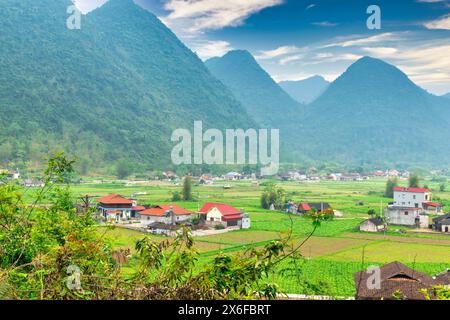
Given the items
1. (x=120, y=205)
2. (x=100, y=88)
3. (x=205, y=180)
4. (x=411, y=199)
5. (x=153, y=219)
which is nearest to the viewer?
(x=153, y=219)

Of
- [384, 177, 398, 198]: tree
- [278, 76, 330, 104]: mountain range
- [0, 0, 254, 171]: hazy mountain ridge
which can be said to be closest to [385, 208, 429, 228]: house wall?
[384, 177, 398, 198]: tree

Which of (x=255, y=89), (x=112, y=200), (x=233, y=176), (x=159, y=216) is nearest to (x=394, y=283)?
(x=112, y=200)

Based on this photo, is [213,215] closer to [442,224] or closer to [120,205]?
[120,205]

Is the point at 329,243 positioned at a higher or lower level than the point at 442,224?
lower

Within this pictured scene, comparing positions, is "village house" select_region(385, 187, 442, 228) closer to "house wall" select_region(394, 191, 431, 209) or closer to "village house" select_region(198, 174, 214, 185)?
"house wall" select_region(394, 191, 431, 209)

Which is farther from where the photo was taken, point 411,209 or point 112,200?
point 411,209

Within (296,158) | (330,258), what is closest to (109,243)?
(330,258)

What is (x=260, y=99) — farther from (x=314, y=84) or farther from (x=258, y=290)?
(x=258, y=290)
